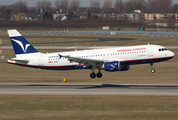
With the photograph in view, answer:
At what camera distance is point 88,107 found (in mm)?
44000

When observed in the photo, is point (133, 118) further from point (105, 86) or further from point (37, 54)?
point (37, 54)

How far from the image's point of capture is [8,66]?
298 ft

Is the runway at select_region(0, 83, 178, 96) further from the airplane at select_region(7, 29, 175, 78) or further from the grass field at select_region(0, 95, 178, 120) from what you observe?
the airplane at select_region(7, 29, 175, 78)

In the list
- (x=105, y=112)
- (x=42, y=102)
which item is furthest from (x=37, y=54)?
(x=105, y=112)

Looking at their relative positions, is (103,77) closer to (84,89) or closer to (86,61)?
(86,61)

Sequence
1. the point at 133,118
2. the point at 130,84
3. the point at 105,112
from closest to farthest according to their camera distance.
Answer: the point at 133,118
the point at 105,112
the point at 130,84

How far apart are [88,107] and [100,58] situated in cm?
1739

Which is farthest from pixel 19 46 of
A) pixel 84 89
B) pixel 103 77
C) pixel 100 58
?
pixel 103 77

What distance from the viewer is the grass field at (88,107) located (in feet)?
131

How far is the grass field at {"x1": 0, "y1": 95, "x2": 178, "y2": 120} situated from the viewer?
3978 centimetres

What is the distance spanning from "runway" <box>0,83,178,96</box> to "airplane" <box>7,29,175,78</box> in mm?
3883

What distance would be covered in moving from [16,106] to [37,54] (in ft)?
65.2

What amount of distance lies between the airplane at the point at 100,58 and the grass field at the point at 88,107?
1019cm

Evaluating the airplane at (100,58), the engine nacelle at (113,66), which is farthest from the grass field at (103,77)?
the engine nacelle at (113,66)
